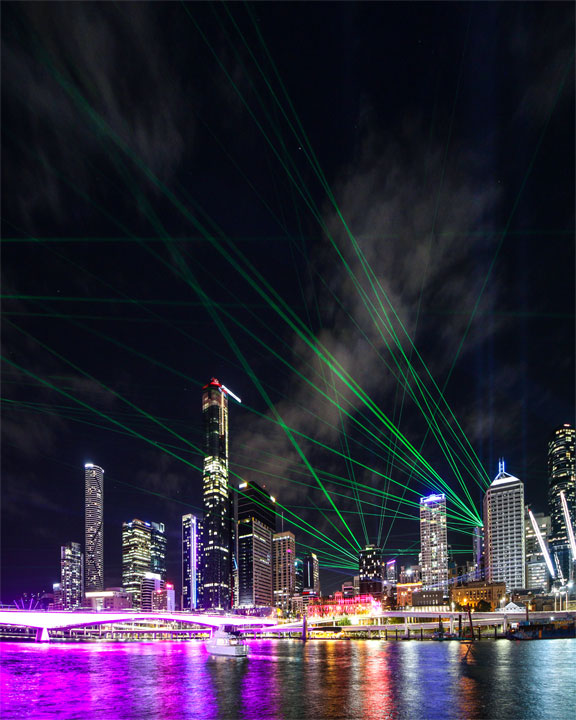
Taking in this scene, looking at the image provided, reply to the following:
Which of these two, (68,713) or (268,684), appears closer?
(68,713)

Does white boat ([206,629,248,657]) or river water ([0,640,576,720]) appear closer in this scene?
river water ([0,640,576,720])

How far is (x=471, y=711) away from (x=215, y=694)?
22850 millimetres

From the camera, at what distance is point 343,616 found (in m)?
193

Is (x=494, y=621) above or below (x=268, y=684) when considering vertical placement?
below

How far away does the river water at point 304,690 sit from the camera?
43.5 metres

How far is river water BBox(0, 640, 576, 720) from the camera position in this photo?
43500 millimetres

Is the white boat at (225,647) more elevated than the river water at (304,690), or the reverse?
the river water at (304,690)

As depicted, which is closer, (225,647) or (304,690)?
(304,690)

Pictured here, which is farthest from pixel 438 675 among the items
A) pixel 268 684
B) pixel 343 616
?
pixel 343 616

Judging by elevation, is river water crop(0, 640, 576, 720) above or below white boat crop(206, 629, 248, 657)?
above

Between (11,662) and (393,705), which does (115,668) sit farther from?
(393,705)

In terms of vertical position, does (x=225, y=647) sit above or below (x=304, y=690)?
below

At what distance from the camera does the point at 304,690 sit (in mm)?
54875

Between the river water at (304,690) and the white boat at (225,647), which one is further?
the white boat at (225,647)
